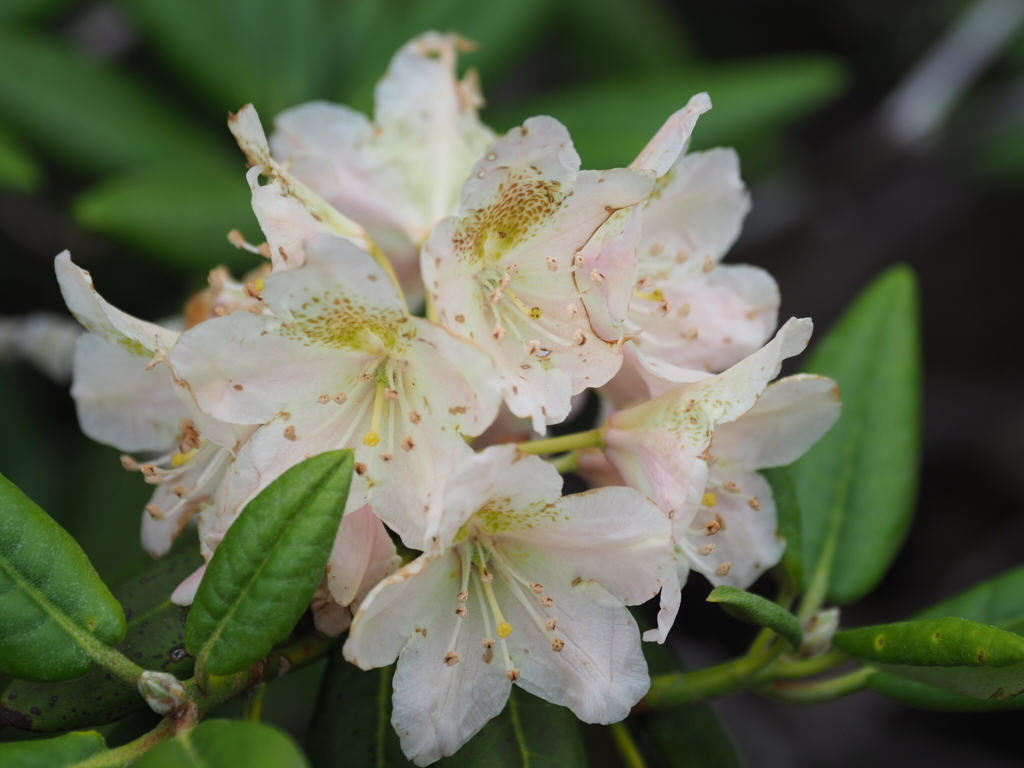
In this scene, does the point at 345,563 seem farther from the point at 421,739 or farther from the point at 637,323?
the point at 637,323

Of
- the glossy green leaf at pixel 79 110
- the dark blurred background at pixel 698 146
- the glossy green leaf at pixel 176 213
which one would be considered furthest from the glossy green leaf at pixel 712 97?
the glossy green leaf at pixel 79 110

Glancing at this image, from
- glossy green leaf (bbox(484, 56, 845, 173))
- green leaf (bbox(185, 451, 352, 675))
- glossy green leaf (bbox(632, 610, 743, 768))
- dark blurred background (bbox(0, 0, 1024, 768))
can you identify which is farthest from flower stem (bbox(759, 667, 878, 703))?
glossy green leaf (bbox(484, 56, 845, 173))

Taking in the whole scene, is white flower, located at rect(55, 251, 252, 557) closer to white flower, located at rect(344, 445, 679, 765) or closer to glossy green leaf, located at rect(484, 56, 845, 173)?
white flower, located at rect(344, 445, 679, 765)

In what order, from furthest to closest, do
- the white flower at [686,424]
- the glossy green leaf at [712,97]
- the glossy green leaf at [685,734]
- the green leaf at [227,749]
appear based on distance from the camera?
the glossy green leaf at [712,97] → the glossy green leaf at [685,734] → the white flower at [686,424] → the green leaf at [227,749]

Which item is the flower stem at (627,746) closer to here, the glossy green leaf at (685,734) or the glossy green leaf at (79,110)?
the glossy green leaf at (685,734)

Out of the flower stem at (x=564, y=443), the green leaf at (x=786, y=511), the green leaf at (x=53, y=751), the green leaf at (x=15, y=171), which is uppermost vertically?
the green leaf at (x=15, y=171)

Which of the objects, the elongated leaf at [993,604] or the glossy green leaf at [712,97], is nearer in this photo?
the elongated leaf at [993,604]

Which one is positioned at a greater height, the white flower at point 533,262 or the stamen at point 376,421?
the white flower at point 533,262
